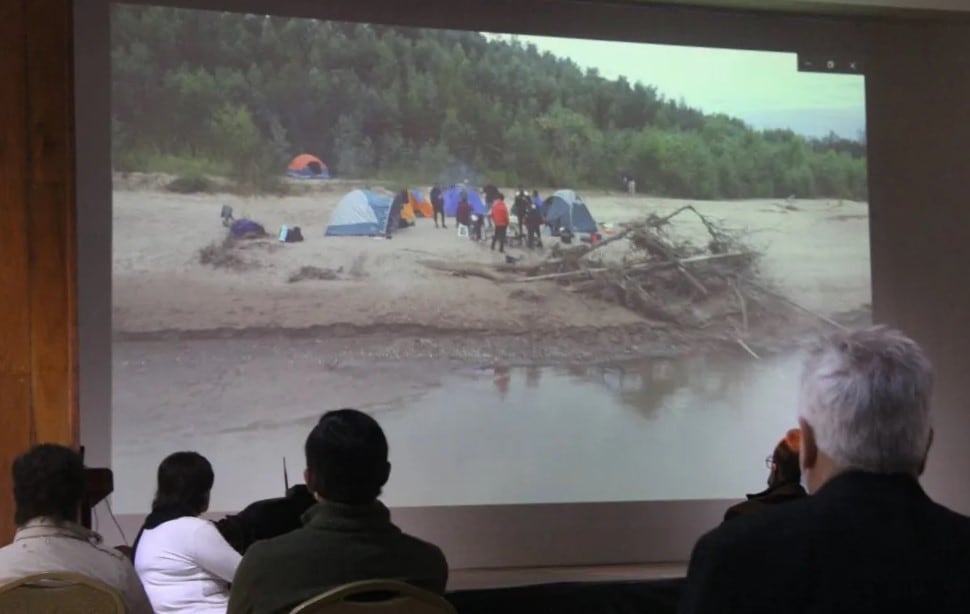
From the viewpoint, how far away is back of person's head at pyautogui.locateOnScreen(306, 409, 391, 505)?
5.53 feet

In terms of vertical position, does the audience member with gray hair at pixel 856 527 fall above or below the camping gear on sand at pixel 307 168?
below

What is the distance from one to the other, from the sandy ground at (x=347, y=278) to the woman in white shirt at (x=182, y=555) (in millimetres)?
2009

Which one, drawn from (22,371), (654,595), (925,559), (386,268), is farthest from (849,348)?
(386,268)

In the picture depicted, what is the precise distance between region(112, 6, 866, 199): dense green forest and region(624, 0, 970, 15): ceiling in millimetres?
564

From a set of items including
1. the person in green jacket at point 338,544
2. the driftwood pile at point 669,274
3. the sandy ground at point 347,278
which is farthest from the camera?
the driftwood pile at point 669,274

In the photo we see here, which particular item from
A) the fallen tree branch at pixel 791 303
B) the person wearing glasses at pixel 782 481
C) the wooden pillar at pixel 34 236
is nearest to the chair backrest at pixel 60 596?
the person wearing glasses at pixel 782 481

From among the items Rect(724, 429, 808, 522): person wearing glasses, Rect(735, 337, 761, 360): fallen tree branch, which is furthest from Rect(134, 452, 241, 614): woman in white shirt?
Rect(735, 337, 761, 360): fallen tree branch

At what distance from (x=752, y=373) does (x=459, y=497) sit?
160cm

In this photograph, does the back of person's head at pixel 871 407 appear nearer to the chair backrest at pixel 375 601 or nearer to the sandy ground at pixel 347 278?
the chair backrest at pixel 375 601

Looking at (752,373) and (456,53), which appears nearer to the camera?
(456,53)

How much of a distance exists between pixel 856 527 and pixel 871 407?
13 cm

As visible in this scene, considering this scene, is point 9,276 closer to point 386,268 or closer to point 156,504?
point 156,504

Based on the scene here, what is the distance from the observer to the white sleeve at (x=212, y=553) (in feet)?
7.72

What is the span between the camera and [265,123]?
4.47 metres
